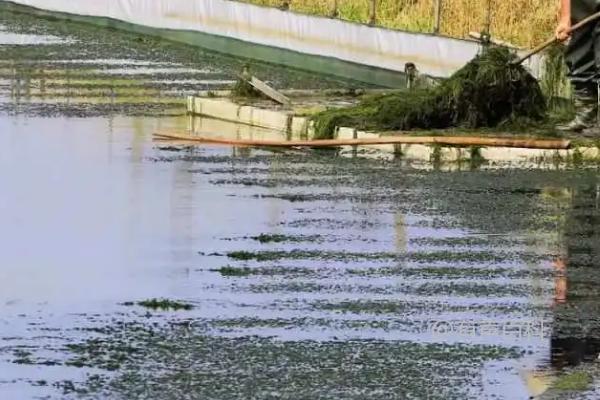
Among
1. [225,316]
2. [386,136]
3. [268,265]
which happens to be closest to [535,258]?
[268,265]

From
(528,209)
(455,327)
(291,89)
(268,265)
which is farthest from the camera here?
(291,89)

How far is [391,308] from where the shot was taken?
34.0 ft

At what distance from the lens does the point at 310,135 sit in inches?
736

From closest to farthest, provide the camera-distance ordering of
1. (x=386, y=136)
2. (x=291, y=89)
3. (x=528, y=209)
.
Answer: (x=528, y=209) < (x=386, y=136) < (x=291, y=89)

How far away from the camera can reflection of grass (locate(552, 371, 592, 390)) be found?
8.45m

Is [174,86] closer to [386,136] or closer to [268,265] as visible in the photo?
[386,136]

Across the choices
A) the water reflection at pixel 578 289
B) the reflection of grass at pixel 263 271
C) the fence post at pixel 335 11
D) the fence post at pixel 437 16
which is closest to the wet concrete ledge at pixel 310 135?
the water reflection at pixel 578 289

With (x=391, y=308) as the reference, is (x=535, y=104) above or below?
above

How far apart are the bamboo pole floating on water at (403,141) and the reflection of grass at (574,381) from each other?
8.14 meters

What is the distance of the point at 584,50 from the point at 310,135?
116 inches

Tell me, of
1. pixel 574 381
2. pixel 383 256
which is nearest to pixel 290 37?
pixel 383 256

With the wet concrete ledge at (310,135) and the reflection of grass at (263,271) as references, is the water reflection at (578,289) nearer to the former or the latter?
the reflection of grass at (263,271)

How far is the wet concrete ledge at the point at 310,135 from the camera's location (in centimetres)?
1666

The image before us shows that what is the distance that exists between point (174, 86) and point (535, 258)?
492 inches
